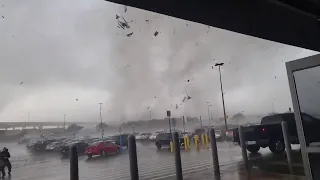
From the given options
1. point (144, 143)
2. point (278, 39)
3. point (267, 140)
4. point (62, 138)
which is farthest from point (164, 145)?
point (278, 39)

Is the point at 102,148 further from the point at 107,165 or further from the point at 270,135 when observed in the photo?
the point at 270,135

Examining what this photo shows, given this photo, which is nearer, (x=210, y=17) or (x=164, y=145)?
(x=210, y=17)

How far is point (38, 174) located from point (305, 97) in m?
8.40

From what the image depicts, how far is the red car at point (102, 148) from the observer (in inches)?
534

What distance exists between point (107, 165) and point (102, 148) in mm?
4171

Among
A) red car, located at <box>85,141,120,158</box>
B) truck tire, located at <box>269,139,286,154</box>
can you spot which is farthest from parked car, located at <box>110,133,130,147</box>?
truck tire, located at <box>269,139,286,154</box>

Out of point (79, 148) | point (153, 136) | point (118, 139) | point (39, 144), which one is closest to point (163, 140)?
point (153, 136)

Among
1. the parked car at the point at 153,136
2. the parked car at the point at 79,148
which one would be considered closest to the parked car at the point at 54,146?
the parked car at the point at 79,148

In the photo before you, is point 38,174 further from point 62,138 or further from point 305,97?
point 305,97

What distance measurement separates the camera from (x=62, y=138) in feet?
39.8

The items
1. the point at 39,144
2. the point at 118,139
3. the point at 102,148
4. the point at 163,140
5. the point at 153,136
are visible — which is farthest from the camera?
the point at 153,136

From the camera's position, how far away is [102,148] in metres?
14.4

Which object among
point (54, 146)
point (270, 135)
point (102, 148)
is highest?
point (54, 146)

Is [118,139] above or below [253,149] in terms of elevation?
above
